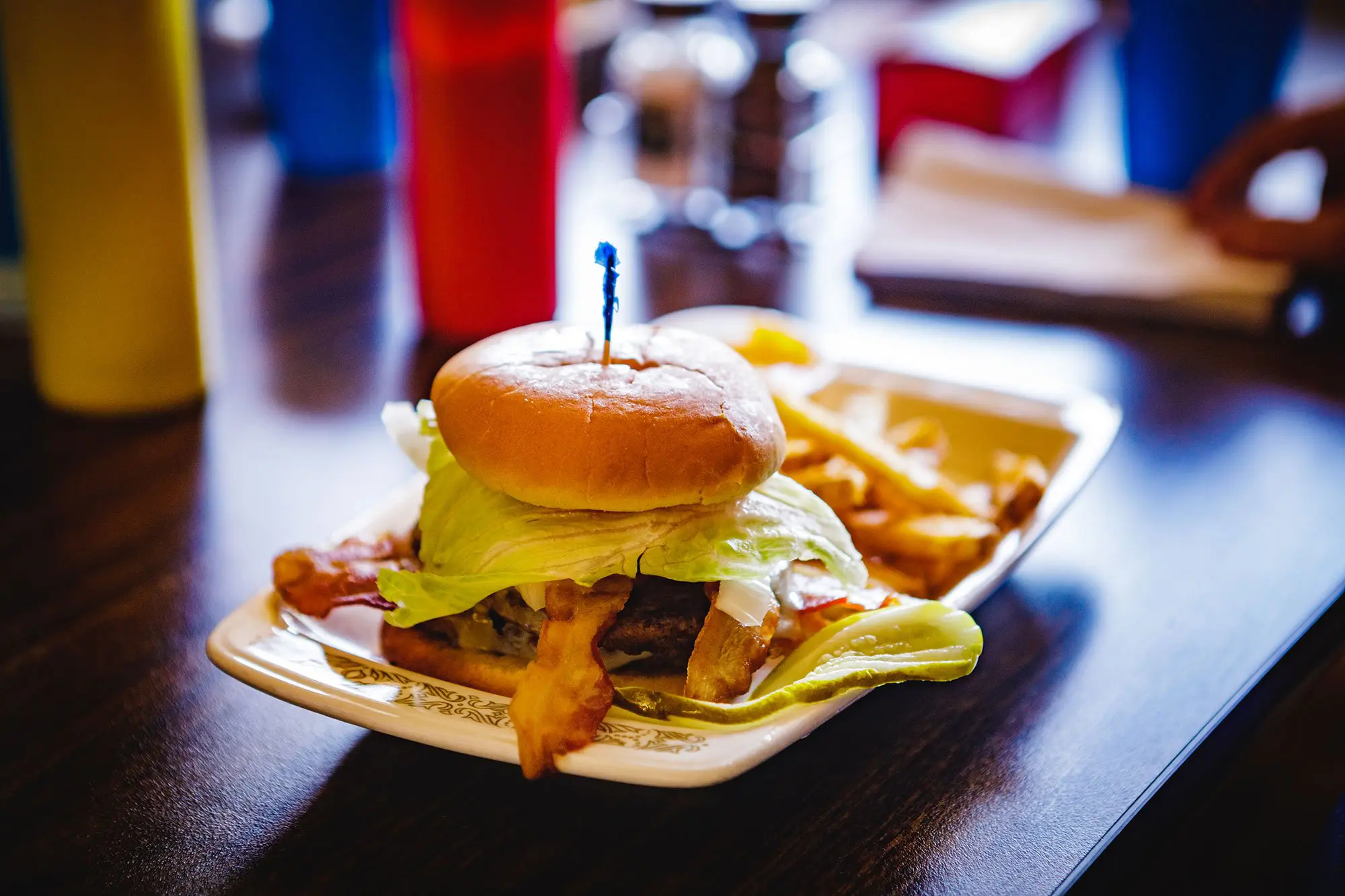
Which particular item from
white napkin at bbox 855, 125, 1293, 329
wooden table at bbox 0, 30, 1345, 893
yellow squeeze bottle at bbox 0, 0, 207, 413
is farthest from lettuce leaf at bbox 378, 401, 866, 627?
white napkin at bbox 855, 125, 1293, 329

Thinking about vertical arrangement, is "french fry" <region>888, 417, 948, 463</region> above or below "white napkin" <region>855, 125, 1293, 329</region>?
below

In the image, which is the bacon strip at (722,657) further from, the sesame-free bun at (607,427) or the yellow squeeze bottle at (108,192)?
the yellow squeeze bottle at (108,192)

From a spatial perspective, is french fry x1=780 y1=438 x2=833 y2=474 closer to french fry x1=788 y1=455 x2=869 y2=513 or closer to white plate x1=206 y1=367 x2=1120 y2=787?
french fry x1=788 y1=455 x2=869 y2=513

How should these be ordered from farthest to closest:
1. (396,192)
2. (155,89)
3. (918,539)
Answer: (396,192) < (155,89) < (918,539)

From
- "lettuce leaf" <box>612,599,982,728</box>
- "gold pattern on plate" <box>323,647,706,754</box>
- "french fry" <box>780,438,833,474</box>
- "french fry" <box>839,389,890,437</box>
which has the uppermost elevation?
"french fry" <box>780,438,833,474</box>

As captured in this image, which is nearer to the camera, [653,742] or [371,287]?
[653,742]

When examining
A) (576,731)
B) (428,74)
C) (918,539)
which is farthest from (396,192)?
(576,731)

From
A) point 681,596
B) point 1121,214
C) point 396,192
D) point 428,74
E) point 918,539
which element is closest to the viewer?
point 681,596

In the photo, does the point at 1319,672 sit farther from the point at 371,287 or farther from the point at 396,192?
the point at 396,192
